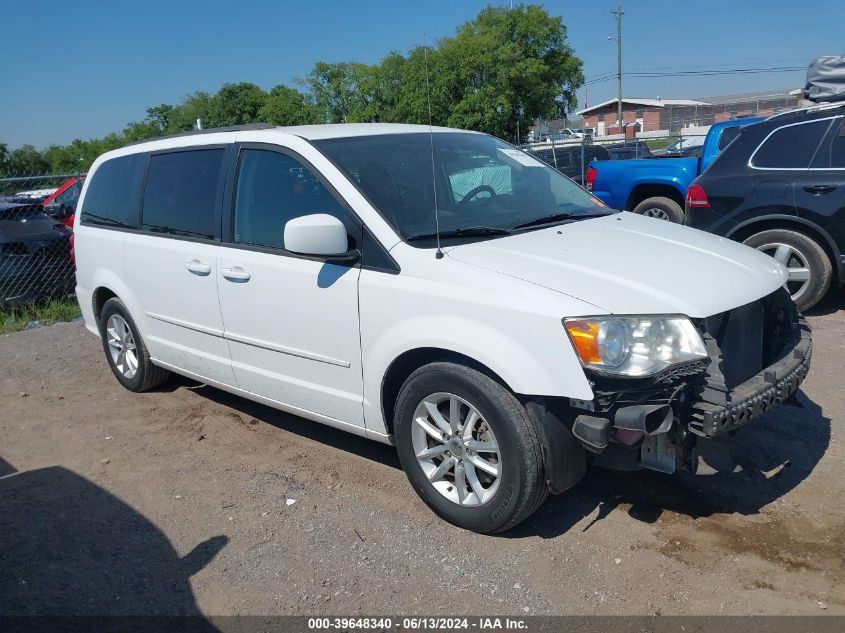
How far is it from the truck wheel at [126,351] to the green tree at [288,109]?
1669 inches

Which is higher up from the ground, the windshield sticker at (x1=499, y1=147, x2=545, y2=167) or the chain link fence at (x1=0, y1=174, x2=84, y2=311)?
the windshield sticker at (x1=499, y1=147, x2=545, y2=167)

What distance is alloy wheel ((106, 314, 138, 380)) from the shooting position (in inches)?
230

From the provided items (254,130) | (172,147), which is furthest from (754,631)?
(172,147)

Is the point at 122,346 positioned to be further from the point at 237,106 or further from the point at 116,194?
the point at 237,106

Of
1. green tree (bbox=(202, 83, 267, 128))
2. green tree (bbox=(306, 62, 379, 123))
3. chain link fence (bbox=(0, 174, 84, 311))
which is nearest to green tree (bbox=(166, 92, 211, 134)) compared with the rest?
green tree (bbox=(202, 83, 267, 128))

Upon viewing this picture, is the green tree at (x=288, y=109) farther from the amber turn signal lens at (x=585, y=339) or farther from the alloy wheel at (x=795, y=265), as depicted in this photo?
the amber turn signal lens at (x=585, y=339)

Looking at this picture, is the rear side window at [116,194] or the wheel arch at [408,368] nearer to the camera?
the wheel arch at [408,368]

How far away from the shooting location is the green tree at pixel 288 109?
48041 mm

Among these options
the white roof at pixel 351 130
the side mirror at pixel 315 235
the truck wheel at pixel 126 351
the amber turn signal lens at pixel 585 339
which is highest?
the white roof at pixel 351 130

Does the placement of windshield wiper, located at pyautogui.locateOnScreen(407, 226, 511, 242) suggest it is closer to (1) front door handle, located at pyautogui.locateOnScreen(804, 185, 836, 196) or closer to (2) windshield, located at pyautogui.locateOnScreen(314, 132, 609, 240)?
(2) windshield, located at pyautogui.locateOnScreen(314, 132, 609, 240)

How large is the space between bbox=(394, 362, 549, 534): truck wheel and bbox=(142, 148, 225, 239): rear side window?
1.89 meters

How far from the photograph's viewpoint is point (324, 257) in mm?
3807

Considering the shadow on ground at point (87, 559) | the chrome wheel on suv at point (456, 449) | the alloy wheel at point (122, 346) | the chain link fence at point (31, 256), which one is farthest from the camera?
the chain link fence at point (31, 256)

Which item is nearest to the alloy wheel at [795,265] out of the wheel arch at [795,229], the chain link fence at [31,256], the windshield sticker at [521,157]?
the wheel arch at [795,229]
